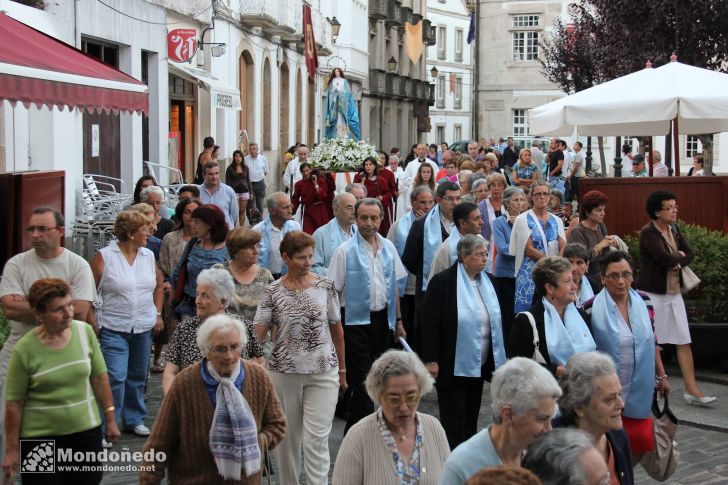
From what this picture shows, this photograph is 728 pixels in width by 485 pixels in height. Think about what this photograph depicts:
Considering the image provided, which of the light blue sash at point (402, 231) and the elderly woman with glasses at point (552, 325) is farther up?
the light blue sash at point (402, 231)

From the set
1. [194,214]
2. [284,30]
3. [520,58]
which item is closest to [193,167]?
[284,30]

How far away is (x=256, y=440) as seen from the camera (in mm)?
5434

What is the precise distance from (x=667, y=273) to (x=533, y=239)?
3.81ft

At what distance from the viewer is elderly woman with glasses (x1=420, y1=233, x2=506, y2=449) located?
7648 millimetres

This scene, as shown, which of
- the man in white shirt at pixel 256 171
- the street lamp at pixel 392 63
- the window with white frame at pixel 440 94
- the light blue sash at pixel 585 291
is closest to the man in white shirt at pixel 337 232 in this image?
the light blue sash at pixel 585 291

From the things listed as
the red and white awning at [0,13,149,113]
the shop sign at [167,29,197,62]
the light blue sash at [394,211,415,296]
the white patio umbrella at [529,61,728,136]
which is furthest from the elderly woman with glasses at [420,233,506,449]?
the shop sign at [167,29,197,62]

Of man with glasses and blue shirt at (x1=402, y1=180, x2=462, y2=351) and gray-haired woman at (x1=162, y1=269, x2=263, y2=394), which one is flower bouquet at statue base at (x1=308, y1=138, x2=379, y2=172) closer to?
man with glasses and blue shirt at (x1=402, y1=180, x2=462, y2=351)

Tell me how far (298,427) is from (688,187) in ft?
22.6

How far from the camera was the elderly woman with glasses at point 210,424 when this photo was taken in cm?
534

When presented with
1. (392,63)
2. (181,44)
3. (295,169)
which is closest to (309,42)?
(295,169)

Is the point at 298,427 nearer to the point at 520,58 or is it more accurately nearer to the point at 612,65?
the point at 612,65

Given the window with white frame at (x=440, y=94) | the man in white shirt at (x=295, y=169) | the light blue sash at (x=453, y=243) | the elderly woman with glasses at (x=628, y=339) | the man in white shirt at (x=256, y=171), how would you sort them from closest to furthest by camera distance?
the elderly woman with glasses at (x=628, y=339), the light blue sash at (x=453, y=243), the man in white shirt at (x=295, y=169), the man in white shirt at (x=256, y=171), the window with white frame at (x=440, y=94)

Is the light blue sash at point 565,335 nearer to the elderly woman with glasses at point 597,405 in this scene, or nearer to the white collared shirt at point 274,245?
the elderly woman with glasses at point 597,405

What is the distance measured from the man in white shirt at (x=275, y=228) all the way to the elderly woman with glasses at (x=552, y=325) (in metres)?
4.09
